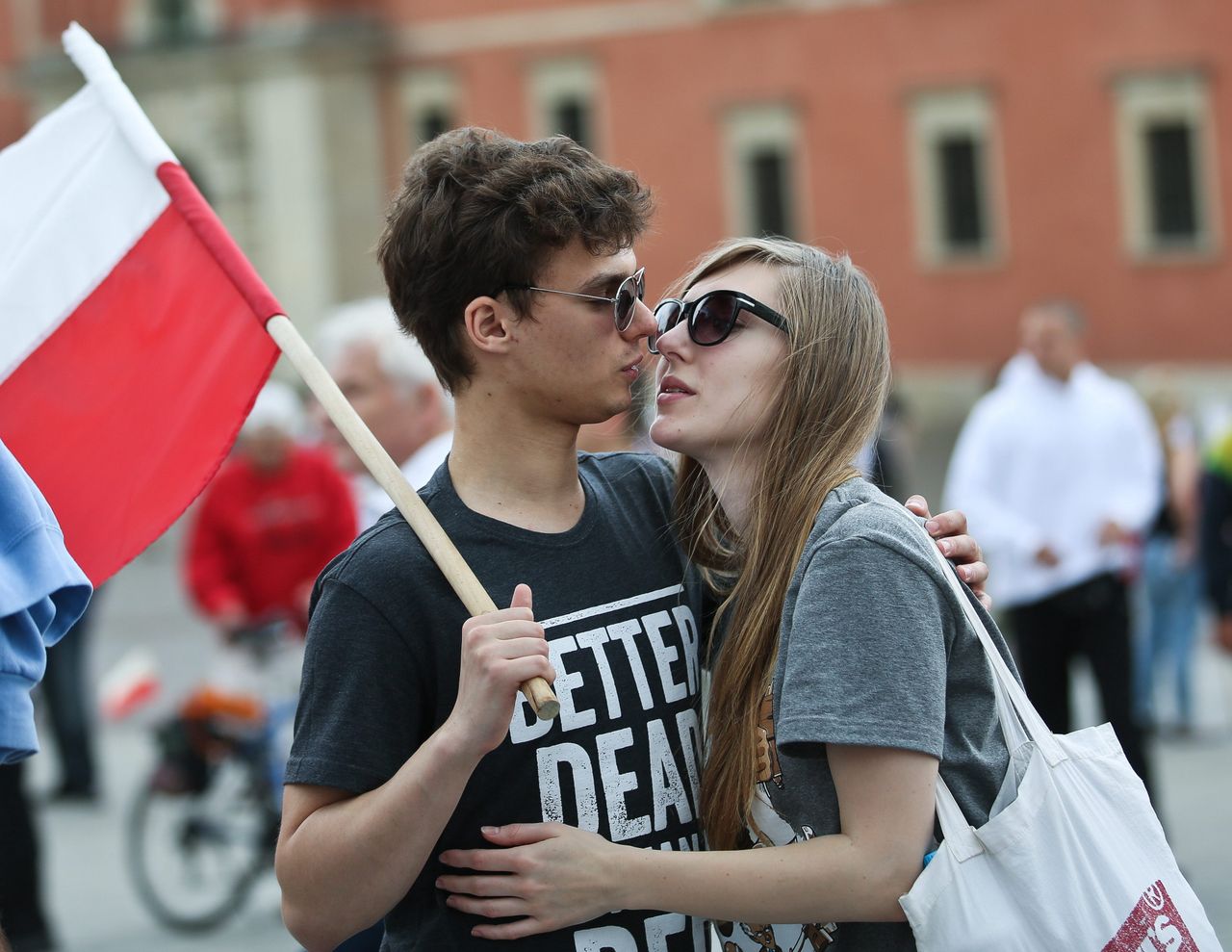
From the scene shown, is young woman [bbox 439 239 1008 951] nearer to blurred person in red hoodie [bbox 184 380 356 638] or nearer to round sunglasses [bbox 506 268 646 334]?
round sunglasses [bbox 506 268 646 334]

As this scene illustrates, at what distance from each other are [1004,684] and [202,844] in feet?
17.5

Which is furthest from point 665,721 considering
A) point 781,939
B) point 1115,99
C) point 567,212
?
point 1115,99

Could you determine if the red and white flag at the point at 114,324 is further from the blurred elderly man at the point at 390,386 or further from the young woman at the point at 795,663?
the blurred elderly man at the point at 390,386

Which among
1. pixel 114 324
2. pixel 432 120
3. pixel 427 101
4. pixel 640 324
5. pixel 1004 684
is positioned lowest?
pixel 1004 684

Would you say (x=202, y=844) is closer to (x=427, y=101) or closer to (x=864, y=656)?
(x=864, y=656)

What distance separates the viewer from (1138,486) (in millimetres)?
7457

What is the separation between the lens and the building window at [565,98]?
2738 cm

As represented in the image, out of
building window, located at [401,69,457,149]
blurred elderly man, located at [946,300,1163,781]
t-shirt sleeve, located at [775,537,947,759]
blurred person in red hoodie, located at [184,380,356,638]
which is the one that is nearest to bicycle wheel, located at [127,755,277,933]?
blurred person in red hoodie, located at [184,380,356,638]

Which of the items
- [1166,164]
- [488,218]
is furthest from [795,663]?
[1166,164]

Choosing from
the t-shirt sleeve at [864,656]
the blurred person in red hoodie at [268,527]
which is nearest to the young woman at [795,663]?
the t-shirt sleeve at [864,656]

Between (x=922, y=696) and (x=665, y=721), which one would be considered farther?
(x=665, y=721)

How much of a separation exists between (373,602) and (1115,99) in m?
21.2

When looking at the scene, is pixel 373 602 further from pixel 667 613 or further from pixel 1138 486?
pixel 1138 486

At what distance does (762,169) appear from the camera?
85.7ft
